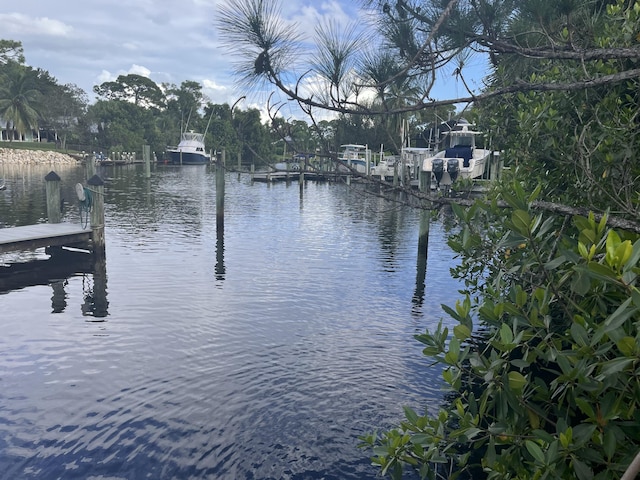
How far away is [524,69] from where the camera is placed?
16.9 ft

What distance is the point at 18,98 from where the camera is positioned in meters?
65.4

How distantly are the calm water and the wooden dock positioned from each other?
103 centimetres

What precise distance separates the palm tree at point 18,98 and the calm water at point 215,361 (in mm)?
61358

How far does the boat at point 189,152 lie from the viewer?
7394cm

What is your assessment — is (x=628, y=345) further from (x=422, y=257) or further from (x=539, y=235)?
(x=422, y=257)

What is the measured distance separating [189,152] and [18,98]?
2275 cm

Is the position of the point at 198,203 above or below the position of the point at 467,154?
below

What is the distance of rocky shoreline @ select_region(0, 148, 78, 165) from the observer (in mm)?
61234

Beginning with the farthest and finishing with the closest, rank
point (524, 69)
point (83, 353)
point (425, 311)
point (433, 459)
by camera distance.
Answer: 1. point (425, 311)
2. point (83, 353)
3. point (524, 69)
4. point (433, 459)

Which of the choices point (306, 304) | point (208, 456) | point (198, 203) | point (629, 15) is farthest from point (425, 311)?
point (198, 203)

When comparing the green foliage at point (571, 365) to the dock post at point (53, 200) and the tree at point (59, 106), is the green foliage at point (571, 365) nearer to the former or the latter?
the dock post at point (53, 200)

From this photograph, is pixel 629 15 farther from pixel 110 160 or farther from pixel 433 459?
pixel 110 160

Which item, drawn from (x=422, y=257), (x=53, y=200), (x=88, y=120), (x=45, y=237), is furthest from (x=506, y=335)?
(x=88, y=120)

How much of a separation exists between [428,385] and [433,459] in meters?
4.72
